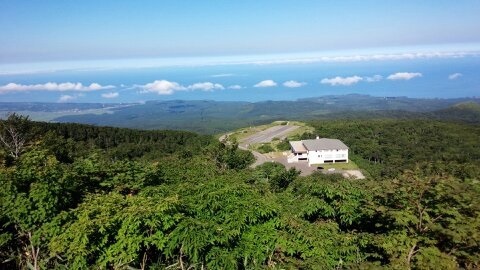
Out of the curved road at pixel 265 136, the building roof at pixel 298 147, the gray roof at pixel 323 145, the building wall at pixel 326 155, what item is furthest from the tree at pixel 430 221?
the curved road at pixel 265 136

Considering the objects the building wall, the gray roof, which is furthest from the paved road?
the building wall

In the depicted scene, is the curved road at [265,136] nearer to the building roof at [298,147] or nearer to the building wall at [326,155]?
the building roof at [298,147]

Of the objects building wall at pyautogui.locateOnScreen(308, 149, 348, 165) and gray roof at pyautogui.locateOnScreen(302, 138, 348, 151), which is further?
gray roof at pyautogui.locateOnScreen(302, 138, 348, 151)

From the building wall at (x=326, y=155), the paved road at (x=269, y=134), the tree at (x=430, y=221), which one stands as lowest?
the building wall at (x=326, y=155)

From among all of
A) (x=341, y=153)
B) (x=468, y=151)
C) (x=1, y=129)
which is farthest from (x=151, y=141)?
(x=468, y=151)

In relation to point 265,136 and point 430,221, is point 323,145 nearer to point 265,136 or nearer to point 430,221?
point 265,136

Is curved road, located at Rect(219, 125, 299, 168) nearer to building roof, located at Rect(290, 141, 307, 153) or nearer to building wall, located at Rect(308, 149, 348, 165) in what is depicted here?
building roof, located at Rect(290, 141, 307, 153)

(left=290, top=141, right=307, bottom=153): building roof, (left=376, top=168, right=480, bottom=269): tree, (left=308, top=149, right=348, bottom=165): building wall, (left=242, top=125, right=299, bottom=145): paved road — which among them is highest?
(left=376, top=168, right=480, bottom=269): tree

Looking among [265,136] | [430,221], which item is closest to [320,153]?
[265,136]
